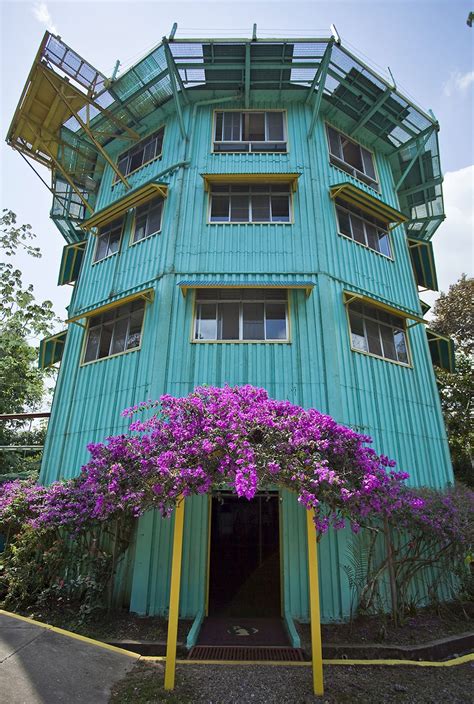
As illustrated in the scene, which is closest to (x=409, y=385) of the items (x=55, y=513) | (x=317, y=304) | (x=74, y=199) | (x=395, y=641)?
(x=317, y=304)

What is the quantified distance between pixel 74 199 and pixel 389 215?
11439 mm

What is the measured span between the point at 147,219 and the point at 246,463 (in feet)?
29.5

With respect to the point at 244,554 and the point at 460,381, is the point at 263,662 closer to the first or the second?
the point at 244,554

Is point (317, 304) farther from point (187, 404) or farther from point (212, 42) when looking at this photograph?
point (212, 42)

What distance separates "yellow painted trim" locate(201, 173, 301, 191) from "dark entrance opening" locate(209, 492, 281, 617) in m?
8.26

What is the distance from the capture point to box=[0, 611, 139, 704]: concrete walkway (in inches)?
187

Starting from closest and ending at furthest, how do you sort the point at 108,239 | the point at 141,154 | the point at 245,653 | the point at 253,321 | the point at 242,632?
the point at 245,653, the point at 242,632, the point at 253,321, the point at 108,239, the point at 141,154

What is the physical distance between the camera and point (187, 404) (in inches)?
257

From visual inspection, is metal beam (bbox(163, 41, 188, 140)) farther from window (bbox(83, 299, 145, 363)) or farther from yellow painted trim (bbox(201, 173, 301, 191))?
window (bbox(83, 299, 145, 363))

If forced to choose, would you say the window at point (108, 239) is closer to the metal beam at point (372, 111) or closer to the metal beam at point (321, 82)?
the metal beam at point (321, 82)

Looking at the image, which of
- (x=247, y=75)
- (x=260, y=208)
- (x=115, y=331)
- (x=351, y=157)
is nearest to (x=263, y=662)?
(x=115, y=331)

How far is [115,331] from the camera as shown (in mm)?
11211

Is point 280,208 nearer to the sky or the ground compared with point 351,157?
nearer to the ground

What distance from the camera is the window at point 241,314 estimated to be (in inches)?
393
